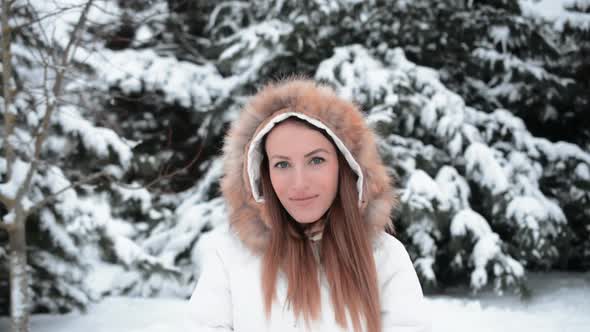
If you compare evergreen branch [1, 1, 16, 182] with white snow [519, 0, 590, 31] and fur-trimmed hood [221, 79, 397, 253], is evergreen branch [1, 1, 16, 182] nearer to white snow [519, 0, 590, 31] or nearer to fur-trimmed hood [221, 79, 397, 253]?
fur-trimmed hood [221, 79, 397, 253]

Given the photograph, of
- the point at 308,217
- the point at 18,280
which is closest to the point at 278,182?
the point at 308,217

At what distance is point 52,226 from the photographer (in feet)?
12.1

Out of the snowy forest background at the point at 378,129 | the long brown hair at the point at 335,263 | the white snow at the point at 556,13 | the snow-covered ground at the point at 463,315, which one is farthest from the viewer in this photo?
the white snow at the point at 556,13

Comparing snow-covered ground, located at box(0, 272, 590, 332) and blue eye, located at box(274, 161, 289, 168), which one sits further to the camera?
snow-covered ground, located at box(0, 272, 590, 332)

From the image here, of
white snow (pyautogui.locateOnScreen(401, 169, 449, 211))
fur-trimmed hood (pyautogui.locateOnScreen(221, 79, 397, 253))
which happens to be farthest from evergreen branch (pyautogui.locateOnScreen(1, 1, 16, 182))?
white snow (pyautogui.locateOnScreen(401, 169, 449, 211))

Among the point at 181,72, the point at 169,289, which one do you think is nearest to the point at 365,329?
the point at 169,289

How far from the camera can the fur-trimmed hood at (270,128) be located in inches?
69.6

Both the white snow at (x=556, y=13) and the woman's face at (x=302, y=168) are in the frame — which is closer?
the woman's face at (x=302, y=168)

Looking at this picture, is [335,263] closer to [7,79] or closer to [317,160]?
[317,160]

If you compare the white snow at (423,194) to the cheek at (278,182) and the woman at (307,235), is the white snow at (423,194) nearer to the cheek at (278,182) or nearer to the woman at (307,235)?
the woman at (307,235)

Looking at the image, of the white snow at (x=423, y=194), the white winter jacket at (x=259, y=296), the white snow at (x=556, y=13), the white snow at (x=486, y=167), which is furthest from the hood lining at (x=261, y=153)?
the white snow at (x=556, y=13)

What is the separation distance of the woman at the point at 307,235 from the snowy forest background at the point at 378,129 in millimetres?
2046

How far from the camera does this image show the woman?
5.68ft

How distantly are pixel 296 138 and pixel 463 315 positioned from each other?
258 cm
